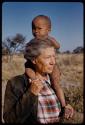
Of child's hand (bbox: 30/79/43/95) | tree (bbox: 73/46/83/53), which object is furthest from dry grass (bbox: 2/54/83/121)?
child's hand (bbox: 30/79/43/95)

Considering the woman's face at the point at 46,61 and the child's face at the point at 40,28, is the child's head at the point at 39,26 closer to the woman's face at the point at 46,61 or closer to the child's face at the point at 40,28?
the child's face at the point at 40,28

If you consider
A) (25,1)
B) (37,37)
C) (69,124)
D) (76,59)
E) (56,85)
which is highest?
(25,1)

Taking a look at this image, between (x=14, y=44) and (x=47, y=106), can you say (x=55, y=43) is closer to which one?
(x=14, y=44)

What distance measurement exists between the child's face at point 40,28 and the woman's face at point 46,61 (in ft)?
0.49

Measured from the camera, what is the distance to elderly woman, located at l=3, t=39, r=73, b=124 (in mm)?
3193

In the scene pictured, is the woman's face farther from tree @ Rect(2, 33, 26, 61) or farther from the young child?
tree @ Rect(2, 33, 26, 61)

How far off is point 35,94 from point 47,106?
17 cm

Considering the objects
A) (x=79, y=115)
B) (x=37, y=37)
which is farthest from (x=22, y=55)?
(x=79, y=115)

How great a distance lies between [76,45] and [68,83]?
1.22 feet

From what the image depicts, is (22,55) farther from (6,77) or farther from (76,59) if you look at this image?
(76,59)

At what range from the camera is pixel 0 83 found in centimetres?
324

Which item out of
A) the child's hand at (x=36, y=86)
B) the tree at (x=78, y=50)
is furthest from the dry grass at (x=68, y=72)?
the child's hand at (x=36, y=86)

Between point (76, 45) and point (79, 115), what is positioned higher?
point (76, 45)

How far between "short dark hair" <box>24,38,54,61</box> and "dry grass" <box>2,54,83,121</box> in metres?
0.07
